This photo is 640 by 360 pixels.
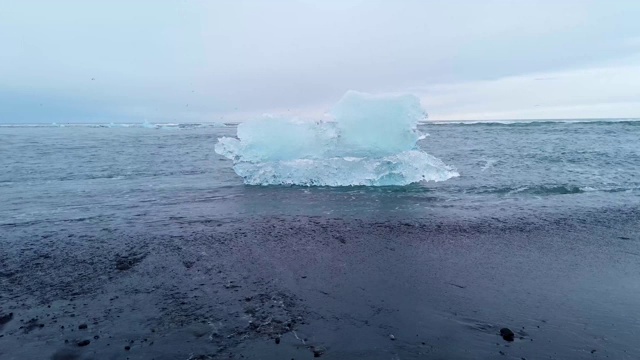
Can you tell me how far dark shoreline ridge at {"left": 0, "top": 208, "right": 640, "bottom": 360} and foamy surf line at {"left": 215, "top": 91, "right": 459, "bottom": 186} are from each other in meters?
5.37

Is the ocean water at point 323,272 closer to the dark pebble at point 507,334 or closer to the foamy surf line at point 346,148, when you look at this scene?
the dark pebble at point 507,334

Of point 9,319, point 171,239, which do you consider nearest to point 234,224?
point 171,239

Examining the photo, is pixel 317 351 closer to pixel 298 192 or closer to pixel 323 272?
pixel 323 272

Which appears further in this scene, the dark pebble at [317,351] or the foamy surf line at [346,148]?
the foamy surf line at [346,148]

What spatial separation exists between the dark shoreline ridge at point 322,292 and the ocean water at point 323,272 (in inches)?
0.9

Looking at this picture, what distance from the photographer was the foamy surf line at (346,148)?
1296 centimetres

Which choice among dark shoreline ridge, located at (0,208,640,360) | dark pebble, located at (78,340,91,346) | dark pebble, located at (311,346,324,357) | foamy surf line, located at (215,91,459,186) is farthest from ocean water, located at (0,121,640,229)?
dark pebble, located at (311,346,324,357)

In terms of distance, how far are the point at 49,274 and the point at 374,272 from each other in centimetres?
449

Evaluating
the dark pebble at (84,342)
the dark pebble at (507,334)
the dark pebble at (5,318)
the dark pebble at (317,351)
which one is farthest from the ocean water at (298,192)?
the dark pebble at (317,351)

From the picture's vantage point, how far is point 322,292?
482cm

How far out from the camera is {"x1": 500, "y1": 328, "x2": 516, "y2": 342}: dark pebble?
3.71m

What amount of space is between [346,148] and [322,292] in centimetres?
973

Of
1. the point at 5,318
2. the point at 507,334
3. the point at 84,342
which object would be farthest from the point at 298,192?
the point at 507,334

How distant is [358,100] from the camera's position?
13.8 m
